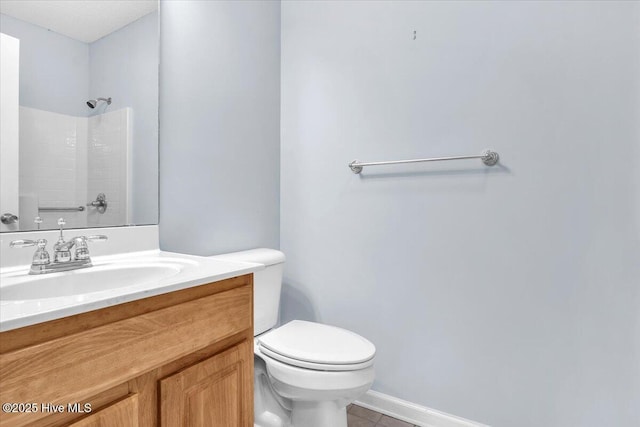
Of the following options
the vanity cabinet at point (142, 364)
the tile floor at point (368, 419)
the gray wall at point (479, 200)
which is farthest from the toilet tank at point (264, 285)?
the tile floor at point (368, 419)

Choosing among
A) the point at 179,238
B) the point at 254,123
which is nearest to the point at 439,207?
the point at 254,123

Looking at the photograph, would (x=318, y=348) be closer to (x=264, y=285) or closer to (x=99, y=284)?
(x=264, y=285)

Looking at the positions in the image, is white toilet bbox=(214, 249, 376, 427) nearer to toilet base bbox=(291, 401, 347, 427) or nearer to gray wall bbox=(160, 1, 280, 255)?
toilet base bbox=(291, 401, 347, 427)

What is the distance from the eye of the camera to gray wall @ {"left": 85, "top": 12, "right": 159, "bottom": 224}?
1.14 m

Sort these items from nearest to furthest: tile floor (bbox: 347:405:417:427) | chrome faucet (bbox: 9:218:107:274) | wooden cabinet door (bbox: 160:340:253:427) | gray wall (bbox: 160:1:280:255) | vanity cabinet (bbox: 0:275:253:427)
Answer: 1. vanity cabinet (bbox: 0:275:253:427)
2. wooden cabinet door (bbox: 160:340:253:427)
3. chrome faucet (bbox: 9:218:107:274)
4. gray wall (bbox: 160:1:280:255)
5. tile floor (bbox: 347:405:417:427)

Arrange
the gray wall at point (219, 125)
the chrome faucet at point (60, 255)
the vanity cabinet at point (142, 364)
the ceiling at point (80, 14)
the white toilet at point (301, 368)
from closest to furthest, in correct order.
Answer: the vanity cabinet at point (142, 364)
the chrome faucet at point (60, 255)
the ceiling at point (80, 14)
the white toilet at point (301, 368)
the gray wall at point (219, 125)

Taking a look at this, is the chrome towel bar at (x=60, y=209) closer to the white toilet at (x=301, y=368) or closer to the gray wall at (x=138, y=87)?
the gray wall at (x=138, y=87)

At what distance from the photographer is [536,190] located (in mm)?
1284

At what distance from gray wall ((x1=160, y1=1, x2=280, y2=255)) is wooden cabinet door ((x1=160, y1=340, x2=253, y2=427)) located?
59 centimetres

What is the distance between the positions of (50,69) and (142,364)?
0.94 meters

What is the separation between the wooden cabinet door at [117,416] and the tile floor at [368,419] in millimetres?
1078

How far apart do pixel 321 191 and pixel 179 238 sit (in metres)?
0.73

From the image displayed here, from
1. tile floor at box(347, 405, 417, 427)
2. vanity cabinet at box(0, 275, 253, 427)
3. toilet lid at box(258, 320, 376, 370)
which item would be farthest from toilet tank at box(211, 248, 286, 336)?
tile floor at box(347, 405, 417, 427)

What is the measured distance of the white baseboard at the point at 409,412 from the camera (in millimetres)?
1423
